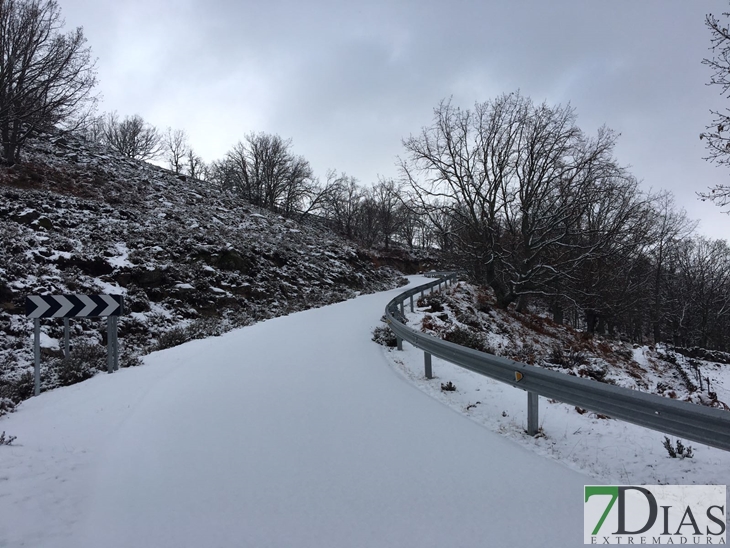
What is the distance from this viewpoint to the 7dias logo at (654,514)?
2.51 m

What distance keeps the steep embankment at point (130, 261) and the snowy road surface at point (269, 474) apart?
2.06 metres

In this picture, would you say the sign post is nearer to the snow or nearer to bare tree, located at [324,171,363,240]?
the snow

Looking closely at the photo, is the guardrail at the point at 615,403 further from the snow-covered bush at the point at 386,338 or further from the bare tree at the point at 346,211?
the bare tree at the point at 346,211

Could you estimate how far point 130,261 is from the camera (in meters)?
15.0

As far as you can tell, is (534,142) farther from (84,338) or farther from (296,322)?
(84,338)

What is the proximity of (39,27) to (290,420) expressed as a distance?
58.2ft

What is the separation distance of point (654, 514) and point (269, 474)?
300cm

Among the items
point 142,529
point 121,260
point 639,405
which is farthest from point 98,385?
point 121,260

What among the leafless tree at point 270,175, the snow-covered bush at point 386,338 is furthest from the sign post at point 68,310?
the leafless tree at point 270,175

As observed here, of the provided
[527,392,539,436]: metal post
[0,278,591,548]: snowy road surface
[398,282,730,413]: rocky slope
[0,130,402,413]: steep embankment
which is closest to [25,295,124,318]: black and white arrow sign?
[0,130,402,413]: steep embankment

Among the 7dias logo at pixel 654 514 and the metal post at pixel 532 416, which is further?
the metal post at pixel 532 416

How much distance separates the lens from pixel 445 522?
265 centimetres

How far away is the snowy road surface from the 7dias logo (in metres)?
0.13

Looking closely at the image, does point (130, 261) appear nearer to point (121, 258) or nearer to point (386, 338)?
point (121, 258)
